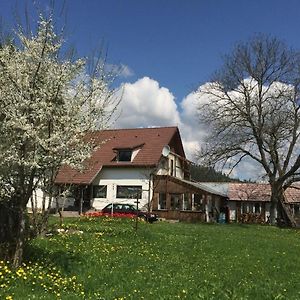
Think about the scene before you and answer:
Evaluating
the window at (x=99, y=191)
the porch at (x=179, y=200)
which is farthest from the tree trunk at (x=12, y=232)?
the window at (x=99, y=191)

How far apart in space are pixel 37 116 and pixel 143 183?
3525cm

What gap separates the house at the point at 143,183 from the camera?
44.9 m

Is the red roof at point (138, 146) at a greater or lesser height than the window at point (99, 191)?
greater

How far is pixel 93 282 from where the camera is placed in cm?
1091

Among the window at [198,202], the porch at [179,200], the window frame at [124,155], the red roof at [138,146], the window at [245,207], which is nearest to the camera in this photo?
the porch at [179,200]

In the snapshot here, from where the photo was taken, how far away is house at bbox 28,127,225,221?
4491 cm

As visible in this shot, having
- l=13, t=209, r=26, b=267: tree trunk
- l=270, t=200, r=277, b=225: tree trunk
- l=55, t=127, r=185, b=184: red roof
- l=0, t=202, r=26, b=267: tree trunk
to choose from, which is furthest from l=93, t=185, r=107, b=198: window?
l=13, t=209, r=26, b=267: tree trunk

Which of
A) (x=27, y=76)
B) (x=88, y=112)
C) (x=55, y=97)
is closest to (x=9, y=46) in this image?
(x=27, y=76)

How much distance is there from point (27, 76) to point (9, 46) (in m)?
1.02

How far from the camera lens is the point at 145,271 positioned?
488 inches

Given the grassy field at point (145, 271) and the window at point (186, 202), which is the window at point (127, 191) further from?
the grassy field at point (145, 271)

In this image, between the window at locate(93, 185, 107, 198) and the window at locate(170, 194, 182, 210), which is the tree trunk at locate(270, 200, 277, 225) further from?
the window at locate(93, 185, 107, 198)

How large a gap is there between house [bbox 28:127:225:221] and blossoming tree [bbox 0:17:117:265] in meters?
31.6

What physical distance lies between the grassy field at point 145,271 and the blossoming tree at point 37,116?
1396mm
